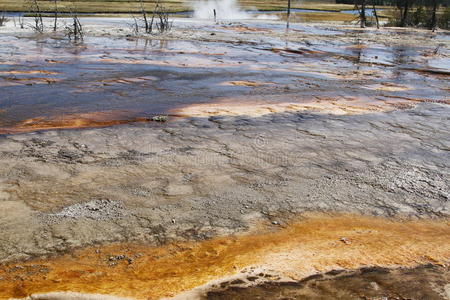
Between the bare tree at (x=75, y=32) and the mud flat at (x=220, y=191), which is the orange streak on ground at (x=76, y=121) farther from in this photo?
the bare tree at (x=75, y=32)

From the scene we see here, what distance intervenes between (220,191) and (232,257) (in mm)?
918

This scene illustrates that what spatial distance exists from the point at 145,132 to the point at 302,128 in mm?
1890

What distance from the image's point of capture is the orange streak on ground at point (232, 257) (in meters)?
2.35

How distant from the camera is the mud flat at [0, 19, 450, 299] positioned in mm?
2467

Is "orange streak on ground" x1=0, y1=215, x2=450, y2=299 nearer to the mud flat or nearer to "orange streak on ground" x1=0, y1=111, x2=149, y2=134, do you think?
the mud flat

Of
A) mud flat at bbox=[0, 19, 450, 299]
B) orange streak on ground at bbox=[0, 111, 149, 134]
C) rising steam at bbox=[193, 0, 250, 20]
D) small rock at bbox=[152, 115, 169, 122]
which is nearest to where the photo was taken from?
mud flat at bbox=[0, 19, 450, 299]

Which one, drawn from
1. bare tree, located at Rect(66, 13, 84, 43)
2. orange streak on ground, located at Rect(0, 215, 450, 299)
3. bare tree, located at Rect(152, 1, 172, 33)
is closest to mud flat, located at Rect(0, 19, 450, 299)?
orange streak on ground, located at Rect(0, 215, 450, 299)

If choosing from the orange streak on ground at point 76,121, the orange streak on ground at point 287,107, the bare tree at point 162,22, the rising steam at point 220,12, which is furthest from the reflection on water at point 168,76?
the rising steam at point 220,12

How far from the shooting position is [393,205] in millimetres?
3420

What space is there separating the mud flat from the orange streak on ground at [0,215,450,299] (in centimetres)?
1

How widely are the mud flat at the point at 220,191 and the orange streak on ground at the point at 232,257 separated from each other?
0.04 feet

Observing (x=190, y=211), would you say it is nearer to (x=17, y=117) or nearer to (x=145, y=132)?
(x=145, y=132)

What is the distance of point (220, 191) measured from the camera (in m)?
3.52

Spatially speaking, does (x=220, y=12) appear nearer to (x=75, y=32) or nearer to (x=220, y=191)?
(x=75, y=32)
